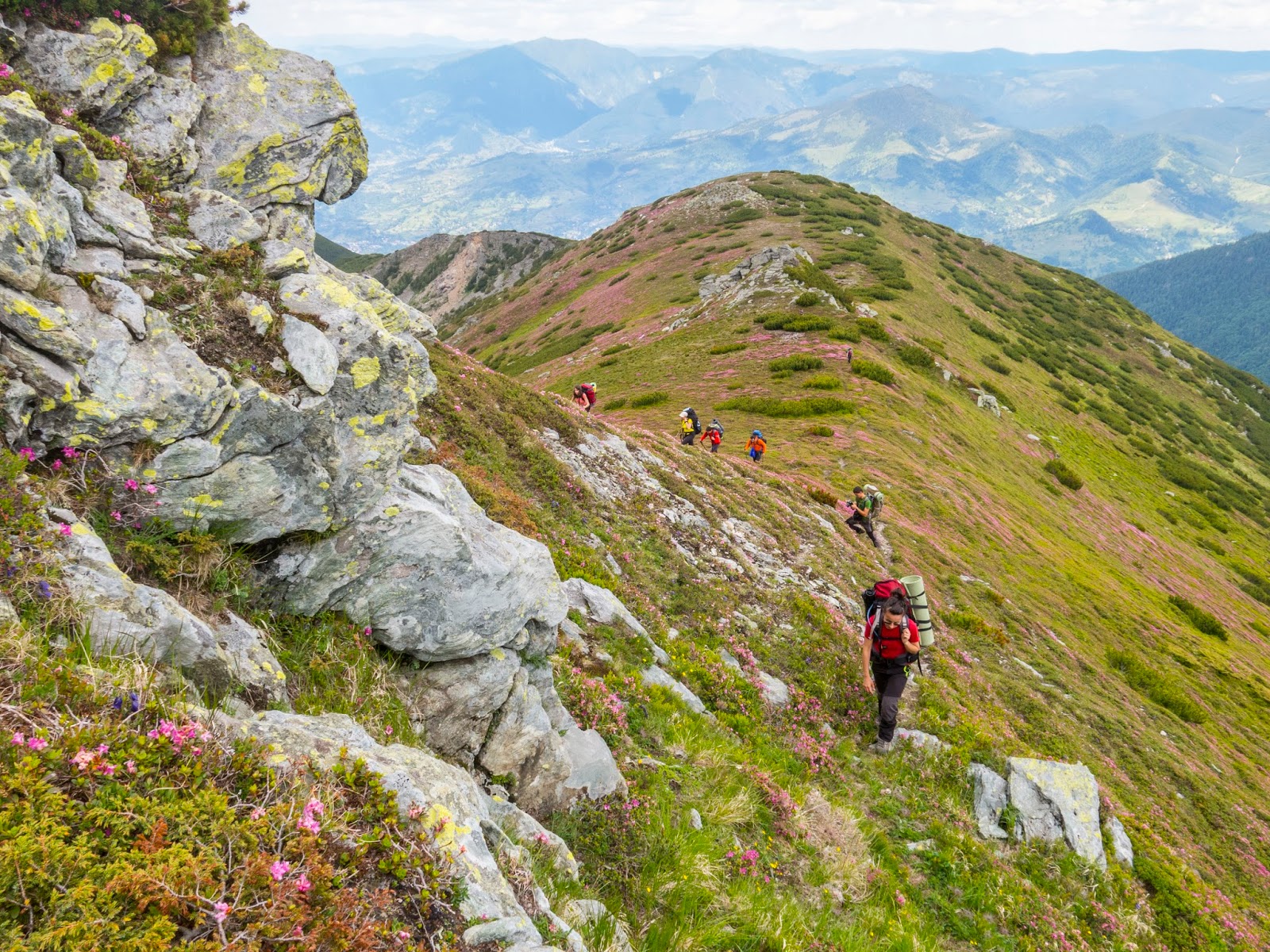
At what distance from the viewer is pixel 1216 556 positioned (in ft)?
157

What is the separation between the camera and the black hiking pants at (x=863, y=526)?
2458 cm

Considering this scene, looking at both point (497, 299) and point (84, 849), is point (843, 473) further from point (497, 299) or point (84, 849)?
point (497, 299)

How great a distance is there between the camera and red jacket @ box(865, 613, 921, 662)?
12.0 meters

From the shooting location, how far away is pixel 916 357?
48.5 m

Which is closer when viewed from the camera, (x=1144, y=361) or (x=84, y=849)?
(x=84, y=849)

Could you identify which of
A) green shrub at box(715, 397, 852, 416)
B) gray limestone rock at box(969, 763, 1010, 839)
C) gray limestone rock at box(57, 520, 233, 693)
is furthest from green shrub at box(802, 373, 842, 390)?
gray limestone rock at box(57, 520, 233, 693)

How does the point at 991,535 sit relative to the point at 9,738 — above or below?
below

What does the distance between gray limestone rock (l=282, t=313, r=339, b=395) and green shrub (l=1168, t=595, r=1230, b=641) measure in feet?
148

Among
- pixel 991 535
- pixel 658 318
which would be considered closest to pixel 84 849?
pixel 991 535

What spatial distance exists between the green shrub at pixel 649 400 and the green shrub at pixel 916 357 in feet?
68.1

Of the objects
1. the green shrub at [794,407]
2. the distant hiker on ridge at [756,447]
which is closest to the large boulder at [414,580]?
the distant hiker on ridge at [756,447]

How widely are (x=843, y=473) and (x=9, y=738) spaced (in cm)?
3043

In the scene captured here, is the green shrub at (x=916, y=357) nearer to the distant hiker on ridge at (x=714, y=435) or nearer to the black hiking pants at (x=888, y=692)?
the distant hiker on ridge at (x=714, y=435)

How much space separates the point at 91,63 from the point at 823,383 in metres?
37.4
